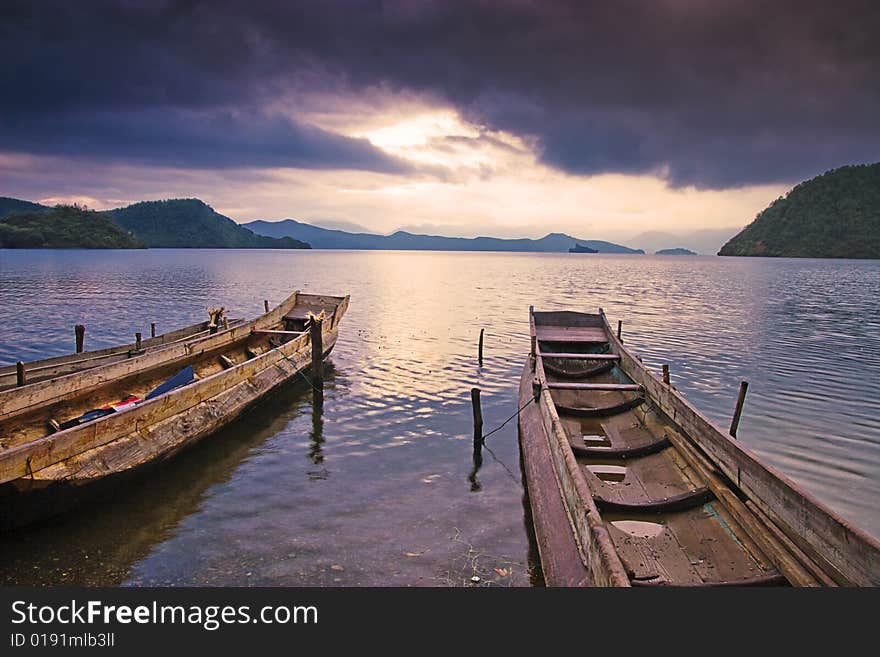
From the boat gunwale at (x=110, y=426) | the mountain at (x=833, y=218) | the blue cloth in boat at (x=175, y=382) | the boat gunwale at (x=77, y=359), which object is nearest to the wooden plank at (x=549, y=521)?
the boat gunwale at (x=110, y=426)

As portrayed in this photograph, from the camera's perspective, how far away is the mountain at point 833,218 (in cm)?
17088

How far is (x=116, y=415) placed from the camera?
9391 mm

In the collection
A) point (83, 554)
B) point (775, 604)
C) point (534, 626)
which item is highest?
point (775, 604)

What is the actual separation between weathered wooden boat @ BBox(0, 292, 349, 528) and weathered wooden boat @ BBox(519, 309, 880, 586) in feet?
24.6

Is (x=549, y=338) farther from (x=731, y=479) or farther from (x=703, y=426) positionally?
(x=731, y=479)

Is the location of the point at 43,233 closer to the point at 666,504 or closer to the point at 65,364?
the point at 65,364

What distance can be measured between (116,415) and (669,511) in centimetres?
957

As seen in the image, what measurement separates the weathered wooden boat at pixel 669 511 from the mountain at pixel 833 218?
208 meters

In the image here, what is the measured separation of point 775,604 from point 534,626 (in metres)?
2.41

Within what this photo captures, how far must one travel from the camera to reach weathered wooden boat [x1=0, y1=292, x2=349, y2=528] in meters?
7.93

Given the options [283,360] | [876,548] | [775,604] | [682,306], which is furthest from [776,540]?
[682,306]

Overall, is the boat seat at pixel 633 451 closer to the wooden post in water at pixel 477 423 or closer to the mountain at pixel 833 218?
the wooden post in water at pixel 477 423

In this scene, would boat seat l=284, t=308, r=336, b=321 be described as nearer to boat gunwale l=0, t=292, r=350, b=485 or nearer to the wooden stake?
Result: the wooden stake

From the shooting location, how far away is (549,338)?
1822 cm
